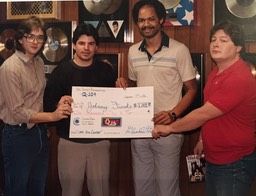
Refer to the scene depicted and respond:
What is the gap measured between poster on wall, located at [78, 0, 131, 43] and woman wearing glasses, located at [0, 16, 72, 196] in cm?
51

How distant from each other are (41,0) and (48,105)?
2.41 feet

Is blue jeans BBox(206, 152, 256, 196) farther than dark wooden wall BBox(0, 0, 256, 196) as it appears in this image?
No

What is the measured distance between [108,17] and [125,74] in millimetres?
390

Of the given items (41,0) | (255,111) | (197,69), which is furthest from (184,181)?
(41,0)

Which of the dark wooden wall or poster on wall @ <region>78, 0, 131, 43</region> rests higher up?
poster on wall @ <region>78, 0, 131, 43</region>

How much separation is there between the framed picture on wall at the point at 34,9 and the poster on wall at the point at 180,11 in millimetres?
694

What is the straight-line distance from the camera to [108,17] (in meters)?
2.23

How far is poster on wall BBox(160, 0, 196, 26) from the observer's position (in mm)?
2092

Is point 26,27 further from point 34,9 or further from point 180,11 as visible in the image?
point 180,11

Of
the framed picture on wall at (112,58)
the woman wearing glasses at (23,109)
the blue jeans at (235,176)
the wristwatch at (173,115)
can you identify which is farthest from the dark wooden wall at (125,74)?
the blue jeans at (235,176)

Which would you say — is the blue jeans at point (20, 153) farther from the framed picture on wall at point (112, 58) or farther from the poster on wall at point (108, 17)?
the poster on wall at point (108, 17)

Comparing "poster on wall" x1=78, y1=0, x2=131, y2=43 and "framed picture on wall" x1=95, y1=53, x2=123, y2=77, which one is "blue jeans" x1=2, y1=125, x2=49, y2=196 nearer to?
"framed picture on wall" x1=95, y1=53, x2=123, y2=77

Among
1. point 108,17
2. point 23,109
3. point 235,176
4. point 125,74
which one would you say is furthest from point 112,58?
point 235,176

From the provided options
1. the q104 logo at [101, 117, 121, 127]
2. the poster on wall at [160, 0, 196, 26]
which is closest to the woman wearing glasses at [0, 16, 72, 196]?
the q104 logo at [101, 117, 121, 127]
